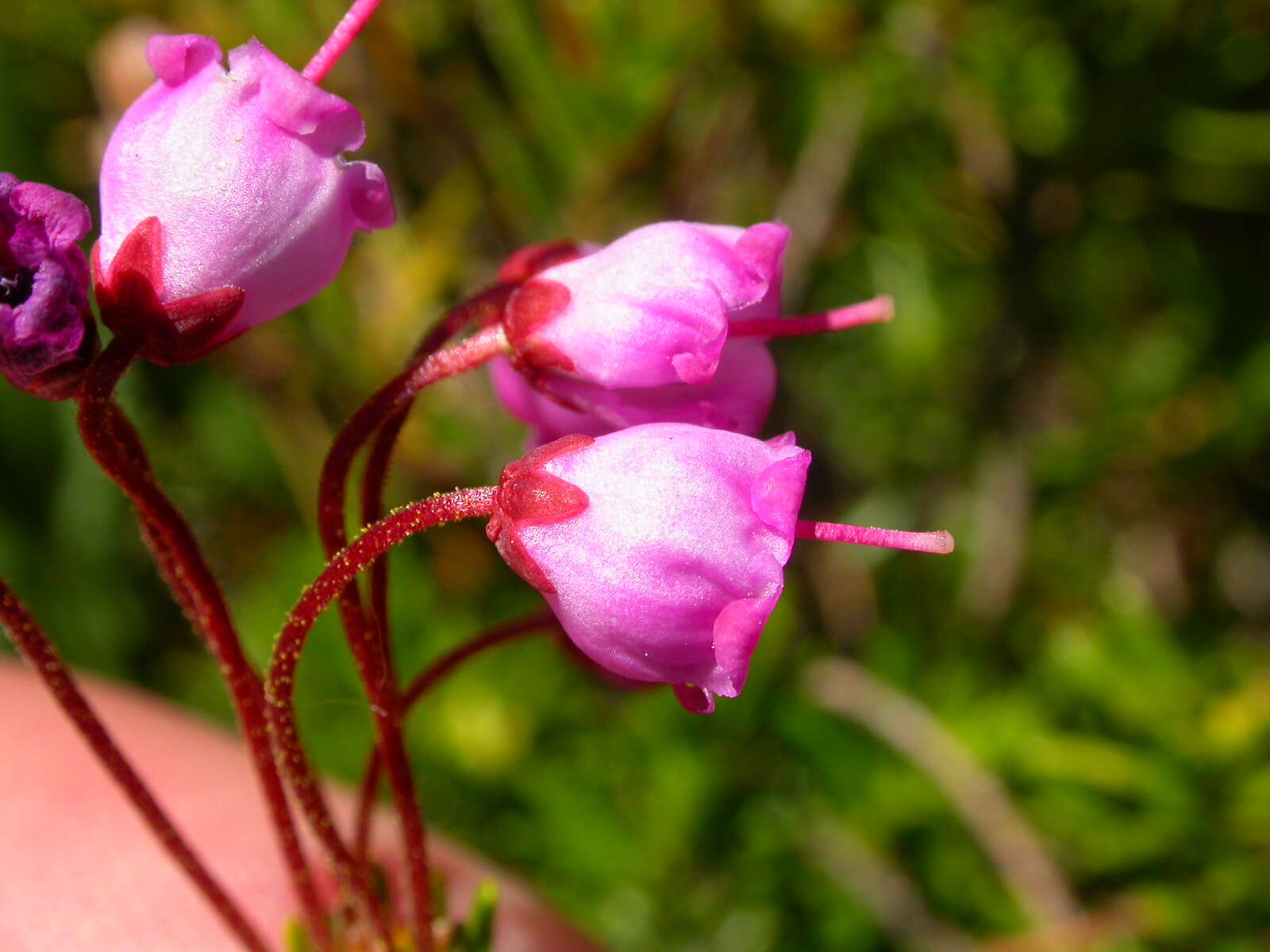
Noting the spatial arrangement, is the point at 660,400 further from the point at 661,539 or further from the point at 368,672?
the point at 368,672

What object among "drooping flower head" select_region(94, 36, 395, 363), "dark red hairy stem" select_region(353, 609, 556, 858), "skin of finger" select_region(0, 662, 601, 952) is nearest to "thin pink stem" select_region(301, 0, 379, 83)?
"drooping flower head" select_region(94, 36, 395, 363)

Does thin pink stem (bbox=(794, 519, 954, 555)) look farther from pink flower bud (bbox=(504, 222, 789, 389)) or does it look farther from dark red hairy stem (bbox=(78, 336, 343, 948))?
dark red hairy stem (bbox=(78, 336, 343, 948))

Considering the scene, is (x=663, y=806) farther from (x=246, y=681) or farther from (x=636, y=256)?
(x=636, y=256)

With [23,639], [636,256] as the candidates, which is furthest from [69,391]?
[636,256]

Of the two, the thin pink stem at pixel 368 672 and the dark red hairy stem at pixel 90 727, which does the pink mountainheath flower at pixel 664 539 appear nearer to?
the thin pink stem at pixel 368 672

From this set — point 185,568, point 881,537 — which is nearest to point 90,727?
point 185,568


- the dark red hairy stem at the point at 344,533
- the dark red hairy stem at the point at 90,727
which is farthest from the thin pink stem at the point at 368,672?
the dark red hairy stem at the point at 90,727

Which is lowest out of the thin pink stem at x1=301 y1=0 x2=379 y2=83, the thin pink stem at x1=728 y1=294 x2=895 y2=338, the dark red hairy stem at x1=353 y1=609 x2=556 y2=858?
the dark red hairy stem at x1=353 y1=609 x2=556 y2=858
